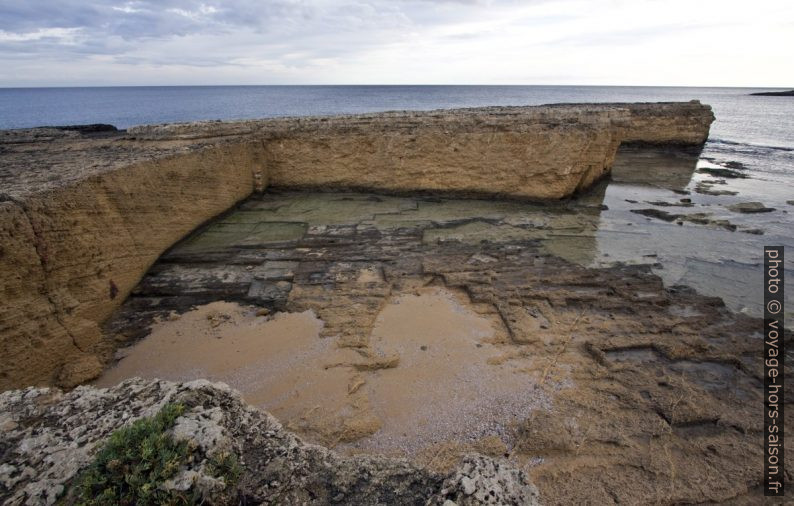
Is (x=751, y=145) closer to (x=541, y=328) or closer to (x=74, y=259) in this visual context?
(x=541, y=328)

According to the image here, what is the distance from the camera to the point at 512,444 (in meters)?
3.43

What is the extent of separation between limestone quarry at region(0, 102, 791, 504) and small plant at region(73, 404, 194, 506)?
0.26 ft

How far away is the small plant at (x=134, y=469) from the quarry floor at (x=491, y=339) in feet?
5.64

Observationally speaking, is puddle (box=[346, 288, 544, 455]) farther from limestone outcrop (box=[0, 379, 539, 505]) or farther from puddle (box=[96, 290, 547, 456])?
limestone outcrop (box=[0, 379, 539, 505])

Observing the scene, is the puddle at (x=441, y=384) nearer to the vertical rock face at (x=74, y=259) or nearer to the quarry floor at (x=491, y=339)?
the quarry floor at (x=491, y=339)

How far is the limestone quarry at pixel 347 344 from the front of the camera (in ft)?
7.36

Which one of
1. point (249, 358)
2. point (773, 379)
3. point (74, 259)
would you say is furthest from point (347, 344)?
point (773, 379)

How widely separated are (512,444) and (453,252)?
3.84 meters

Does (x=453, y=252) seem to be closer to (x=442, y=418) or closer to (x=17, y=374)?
(x=442, y=418)

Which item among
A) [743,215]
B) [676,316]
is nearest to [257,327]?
[676,316]

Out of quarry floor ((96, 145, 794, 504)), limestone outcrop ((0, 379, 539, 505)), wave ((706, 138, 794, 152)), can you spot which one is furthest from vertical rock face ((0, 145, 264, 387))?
wave ((706, 138, 794, 152))

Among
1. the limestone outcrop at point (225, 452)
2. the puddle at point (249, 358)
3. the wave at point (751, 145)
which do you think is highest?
the wave at point (751, 145)

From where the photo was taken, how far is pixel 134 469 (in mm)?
1866

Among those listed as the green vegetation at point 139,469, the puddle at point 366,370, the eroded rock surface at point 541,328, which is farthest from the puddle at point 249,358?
the green vegetation at point 139,469
